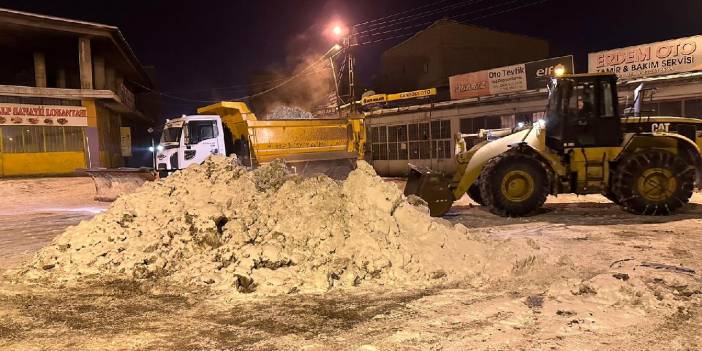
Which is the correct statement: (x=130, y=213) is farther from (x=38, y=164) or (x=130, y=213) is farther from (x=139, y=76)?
(x=139, y=76)

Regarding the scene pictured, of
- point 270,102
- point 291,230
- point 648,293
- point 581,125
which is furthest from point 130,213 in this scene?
point 270,102

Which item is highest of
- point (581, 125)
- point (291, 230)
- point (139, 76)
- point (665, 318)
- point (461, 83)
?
point (139, 76)

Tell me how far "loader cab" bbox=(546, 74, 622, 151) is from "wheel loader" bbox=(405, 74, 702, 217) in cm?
2

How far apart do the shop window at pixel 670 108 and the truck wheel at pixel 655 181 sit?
770 cm

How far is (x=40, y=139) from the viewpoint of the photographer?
22266 millimetres

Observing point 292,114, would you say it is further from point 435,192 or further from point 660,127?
point 660,127

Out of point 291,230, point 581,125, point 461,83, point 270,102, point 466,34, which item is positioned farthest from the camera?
point 270,102

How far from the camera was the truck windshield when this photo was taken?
1449cm

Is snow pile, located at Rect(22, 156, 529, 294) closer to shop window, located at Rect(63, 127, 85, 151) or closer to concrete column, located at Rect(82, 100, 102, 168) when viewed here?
concrete column, located at Rect(82, 100, 102, 168)

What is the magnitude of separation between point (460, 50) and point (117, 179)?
24748mm

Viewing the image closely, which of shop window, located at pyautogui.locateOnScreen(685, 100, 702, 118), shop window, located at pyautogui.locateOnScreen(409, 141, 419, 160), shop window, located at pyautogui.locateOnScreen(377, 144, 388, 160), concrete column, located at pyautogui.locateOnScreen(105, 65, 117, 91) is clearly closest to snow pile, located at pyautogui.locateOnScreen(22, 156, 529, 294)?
shop window, located at pyautogui.locateOnScreen(685, 100, 702, 118)

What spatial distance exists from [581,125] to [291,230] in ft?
21.8

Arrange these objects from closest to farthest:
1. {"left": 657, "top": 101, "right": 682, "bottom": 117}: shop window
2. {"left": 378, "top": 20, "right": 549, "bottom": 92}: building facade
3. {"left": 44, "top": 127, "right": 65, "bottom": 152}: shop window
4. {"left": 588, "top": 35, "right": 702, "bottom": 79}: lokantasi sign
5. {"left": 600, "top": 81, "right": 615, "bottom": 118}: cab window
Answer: {"left": 600, "top": 81, "right": 615, "bottom": 118}: cab window < {"left": 588, "top": 35, "right": 702, "bottom": 79}: lokantasi sign < {"left": 657, "top": 101, "right": 682, "bottom": 117}: shop window < {"left": 44, "top": 127, "right": 65, "bottom": 152}: shop window < {"left": 378, "top": 20, "right": 549, "bottom": 92}: building facade

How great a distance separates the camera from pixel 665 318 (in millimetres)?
3930
